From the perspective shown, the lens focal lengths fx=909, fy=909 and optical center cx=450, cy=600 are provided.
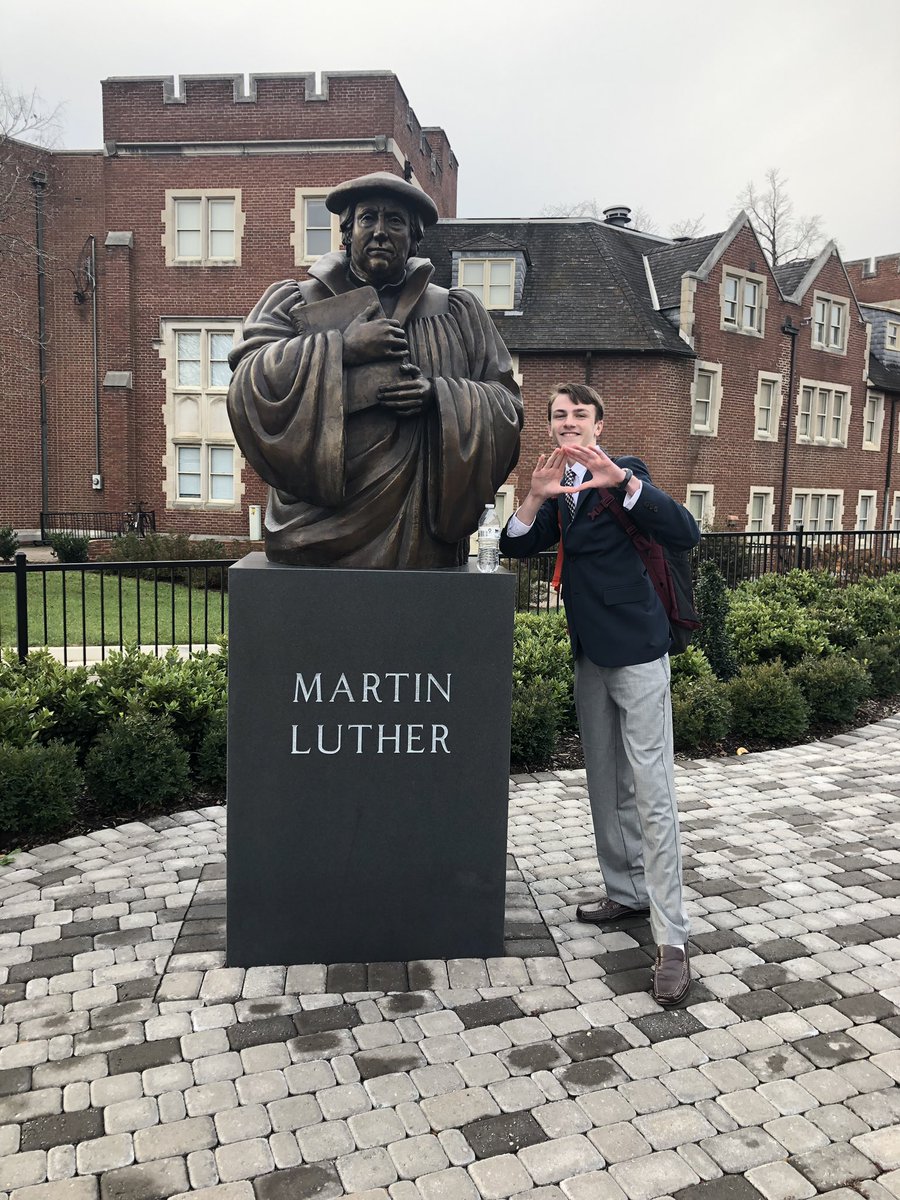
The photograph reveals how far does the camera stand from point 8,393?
988 inches

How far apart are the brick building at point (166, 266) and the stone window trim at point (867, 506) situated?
17.2 m

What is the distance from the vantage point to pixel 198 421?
23.8 m

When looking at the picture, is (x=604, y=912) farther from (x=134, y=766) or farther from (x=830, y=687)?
(x=830, y=687)

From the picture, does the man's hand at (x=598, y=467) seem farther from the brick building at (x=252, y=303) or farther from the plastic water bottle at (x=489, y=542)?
the brick building at (x=252, y=303)

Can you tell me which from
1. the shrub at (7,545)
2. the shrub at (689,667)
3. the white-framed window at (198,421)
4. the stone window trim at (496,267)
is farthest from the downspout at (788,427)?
the shrub at (7,545)

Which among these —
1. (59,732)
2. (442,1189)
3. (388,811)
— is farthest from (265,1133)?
(59,732)

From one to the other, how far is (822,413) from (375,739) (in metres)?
28.0

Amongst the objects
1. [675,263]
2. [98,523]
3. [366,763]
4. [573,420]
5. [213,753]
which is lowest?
[213,753]

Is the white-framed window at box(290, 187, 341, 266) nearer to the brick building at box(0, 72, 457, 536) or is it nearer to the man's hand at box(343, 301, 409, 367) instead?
the brick building at box(0, 72, 457, 536)

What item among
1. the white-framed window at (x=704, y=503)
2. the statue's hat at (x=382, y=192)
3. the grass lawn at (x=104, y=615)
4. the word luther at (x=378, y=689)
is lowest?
the grass lawn at (x=104, y=615)

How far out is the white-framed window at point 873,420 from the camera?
2973 cm

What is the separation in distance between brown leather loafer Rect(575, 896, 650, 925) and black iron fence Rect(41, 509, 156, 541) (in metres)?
21.4

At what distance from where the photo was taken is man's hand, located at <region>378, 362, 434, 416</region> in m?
3.48

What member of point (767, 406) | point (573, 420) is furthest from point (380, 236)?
point (767, 406)
